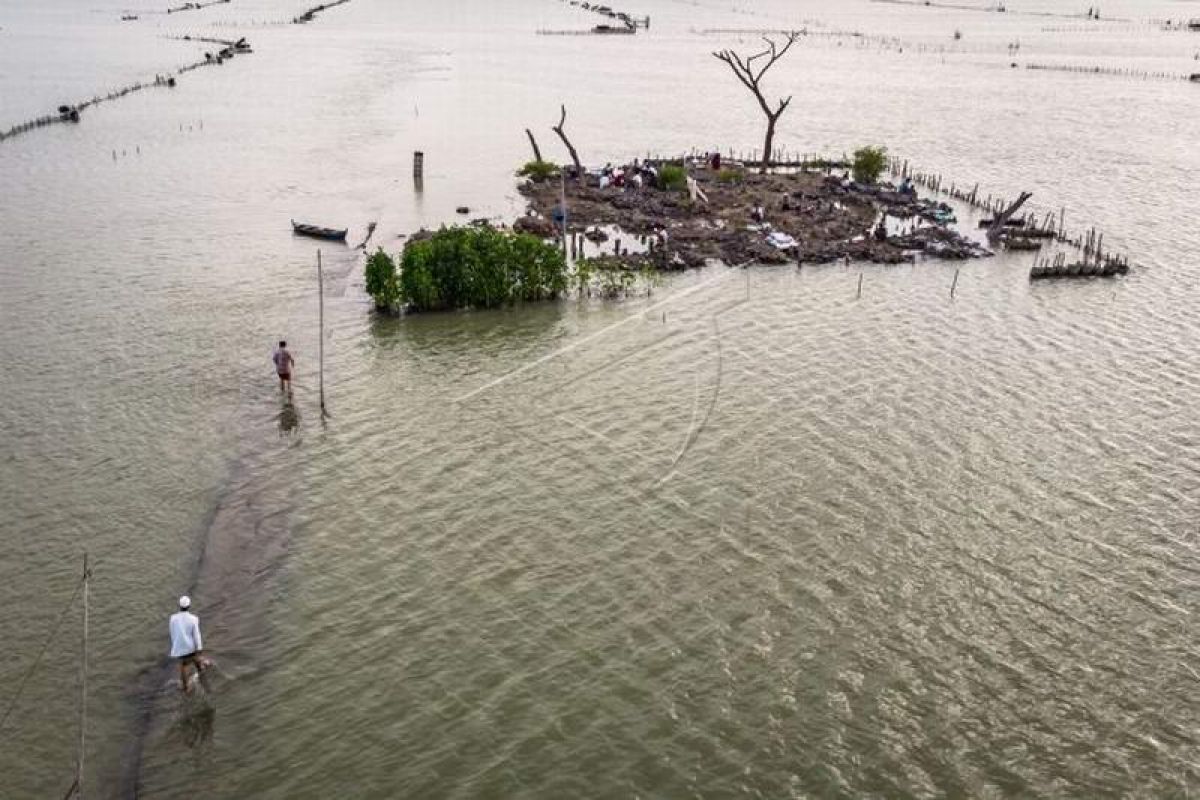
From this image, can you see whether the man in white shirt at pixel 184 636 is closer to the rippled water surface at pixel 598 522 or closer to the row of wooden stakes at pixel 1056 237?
the rippled water surface at pixel 598 522

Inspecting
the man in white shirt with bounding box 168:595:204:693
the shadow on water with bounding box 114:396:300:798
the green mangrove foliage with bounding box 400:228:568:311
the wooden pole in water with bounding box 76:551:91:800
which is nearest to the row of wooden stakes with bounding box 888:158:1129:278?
the green mangrove foliage with bounding box 400:228:568:311

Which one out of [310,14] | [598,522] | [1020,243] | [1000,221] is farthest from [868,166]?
[310,14]

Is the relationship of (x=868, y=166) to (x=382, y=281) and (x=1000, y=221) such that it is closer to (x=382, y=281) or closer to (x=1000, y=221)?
(x=1000, y=221)

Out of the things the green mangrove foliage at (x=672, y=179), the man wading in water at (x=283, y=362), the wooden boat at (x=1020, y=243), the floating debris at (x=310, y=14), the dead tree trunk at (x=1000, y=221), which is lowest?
the man wading in water at (x=283, y=362)

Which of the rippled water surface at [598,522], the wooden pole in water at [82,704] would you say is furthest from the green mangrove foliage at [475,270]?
the wooden pole in water at [82,704]

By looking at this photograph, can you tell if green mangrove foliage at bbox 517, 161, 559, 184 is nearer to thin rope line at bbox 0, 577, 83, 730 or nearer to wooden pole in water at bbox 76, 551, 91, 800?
thin rope line at bbox 0, 577, 83, 730

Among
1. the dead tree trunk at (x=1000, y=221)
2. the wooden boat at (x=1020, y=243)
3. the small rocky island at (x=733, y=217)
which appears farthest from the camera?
the dead tree trunk at (x=1000, y=221)

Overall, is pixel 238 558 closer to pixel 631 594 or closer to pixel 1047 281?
pixel 631 594
